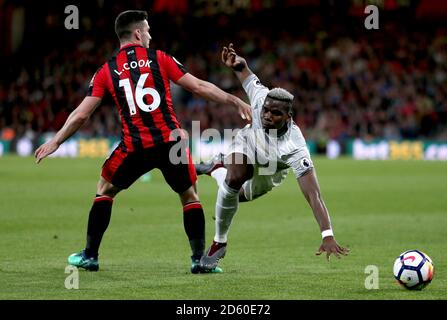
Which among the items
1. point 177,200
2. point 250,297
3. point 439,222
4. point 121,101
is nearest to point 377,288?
point 250,297

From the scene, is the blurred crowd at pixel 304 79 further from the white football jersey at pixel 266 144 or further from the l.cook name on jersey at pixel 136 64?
the l.cook name on jersey at pixel 136 64

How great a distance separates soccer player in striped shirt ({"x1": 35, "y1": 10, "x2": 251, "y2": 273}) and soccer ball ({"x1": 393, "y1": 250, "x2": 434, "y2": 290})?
67.3 inches

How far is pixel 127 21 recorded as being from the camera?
7824 millimetres

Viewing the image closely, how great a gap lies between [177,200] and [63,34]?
21.5m

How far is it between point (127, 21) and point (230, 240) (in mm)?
3788

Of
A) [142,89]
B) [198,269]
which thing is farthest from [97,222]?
[142,89]

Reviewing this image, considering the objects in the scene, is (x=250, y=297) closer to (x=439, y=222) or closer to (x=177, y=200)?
(x=439, y=222)

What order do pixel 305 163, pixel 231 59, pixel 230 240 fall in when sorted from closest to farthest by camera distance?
pixel 305 163 → pixel 231 59 → pixel 230 240

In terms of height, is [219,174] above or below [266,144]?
below

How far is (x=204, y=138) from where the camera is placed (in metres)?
Answer: 30.3
